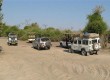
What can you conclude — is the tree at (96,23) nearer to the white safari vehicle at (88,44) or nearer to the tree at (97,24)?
the tree at (97,24)

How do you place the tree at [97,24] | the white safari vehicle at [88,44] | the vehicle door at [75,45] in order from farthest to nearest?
the tree at [97,24] < the vehicle door at [75,45] < the white safari vehicle at [88,44]

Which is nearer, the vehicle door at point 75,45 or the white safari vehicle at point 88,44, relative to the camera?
the white safari vehicle at point 88,44

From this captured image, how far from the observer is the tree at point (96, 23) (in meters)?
40.8

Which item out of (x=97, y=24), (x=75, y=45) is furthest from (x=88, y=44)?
(x=97, y=24)

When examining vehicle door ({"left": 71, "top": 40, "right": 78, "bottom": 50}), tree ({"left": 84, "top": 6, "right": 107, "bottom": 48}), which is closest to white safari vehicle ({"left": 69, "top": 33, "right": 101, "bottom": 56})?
vehicle door ({"left": 71, "top": 40, "right": 78, "bottom": 50})

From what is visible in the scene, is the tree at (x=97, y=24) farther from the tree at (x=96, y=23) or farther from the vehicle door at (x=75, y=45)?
the vehicle door at (x=75, y=45)

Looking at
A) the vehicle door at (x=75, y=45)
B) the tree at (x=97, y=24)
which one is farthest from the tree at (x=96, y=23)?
the vehicle door at (x=75, y=45)

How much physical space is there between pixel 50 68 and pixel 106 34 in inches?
823

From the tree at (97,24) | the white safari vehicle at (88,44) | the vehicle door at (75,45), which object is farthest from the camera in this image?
the tree at (97,24)

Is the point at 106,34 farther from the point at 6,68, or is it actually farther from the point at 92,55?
the point at 6,68

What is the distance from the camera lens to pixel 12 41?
163 ft

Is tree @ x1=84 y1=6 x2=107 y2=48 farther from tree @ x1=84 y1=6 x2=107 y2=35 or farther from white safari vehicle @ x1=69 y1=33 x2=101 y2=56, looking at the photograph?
white safari vehicle @ x1=69 y1=33 x2=101 y2=56

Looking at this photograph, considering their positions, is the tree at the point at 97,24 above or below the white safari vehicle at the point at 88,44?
above

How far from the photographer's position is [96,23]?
40750 millimetres
